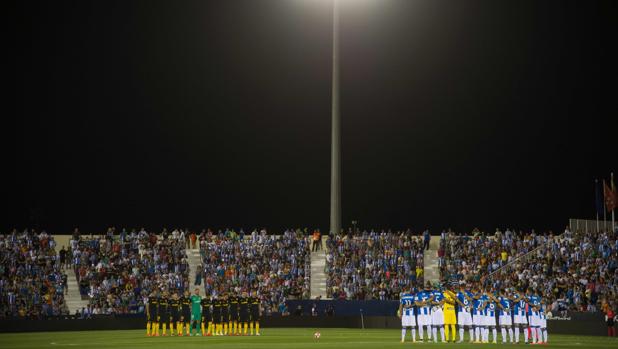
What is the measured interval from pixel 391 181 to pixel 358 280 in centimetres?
2630

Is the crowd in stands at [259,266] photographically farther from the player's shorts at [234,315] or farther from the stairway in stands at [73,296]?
the player's shorts at [234,315]

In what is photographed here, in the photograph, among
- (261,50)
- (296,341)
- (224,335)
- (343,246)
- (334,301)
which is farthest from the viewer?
(261,50)

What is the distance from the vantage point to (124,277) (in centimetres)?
6012

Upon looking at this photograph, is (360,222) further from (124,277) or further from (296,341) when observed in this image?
(296,341)

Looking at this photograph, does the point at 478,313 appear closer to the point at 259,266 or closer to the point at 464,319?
the point at 464,319

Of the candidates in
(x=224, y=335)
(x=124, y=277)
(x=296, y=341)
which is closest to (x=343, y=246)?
(x=124, y=277)

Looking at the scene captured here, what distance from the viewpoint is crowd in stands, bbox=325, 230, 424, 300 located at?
59.6 metres

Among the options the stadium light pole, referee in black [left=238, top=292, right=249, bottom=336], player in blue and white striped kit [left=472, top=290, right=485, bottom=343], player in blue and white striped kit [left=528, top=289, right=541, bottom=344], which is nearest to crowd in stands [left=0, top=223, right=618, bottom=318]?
the stadium light pole

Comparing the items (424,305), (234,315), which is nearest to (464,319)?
(424,305)

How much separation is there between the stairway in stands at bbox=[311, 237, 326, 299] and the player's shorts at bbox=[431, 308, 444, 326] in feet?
78.4

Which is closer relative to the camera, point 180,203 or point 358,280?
point 358,280

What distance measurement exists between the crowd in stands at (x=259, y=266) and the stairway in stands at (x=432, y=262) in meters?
7.06

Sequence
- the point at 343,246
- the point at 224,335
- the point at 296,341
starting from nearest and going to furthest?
1. the point at 296,341
2. the point at 224,335
3. the point at 343,246

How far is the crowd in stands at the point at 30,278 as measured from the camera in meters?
56.4
